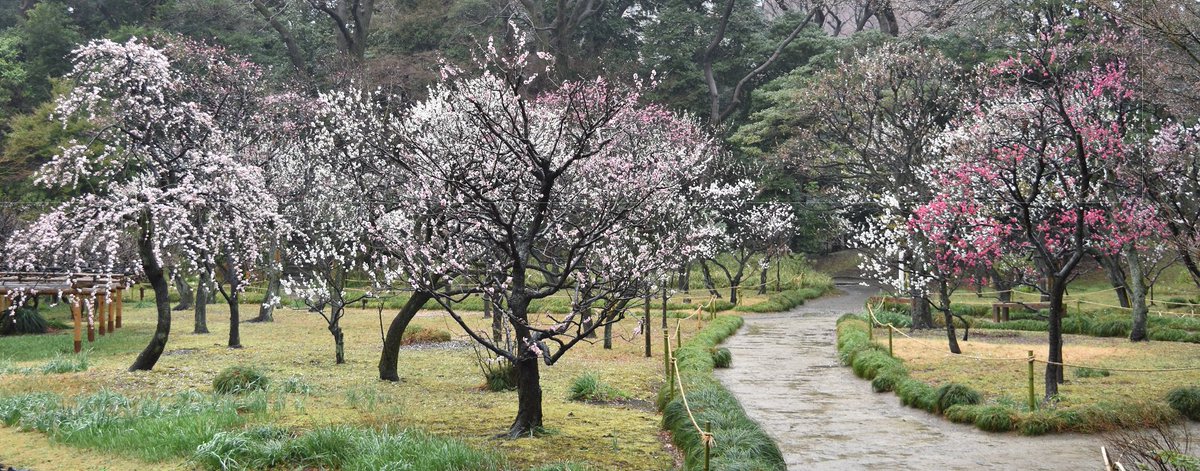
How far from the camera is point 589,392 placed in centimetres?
1320

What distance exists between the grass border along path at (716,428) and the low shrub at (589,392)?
3.30 ft

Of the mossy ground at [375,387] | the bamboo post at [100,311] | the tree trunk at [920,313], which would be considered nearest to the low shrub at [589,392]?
the mossy ground at [375,387]

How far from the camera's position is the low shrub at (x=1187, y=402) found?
454 inches

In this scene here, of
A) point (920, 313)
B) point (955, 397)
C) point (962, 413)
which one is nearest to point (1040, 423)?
point (962, 413)

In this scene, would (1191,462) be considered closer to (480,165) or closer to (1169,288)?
(480,165)

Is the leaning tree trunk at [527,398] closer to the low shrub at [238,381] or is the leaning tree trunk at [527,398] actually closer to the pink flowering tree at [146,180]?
the low shrub at [238,381]

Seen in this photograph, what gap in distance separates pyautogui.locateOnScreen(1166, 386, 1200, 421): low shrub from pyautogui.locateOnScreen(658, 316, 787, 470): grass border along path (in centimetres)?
538

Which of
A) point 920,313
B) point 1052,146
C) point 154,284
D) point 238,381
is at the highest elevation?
point 1052,146

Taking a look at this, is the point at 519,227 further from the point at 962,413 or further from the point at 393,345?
the point at 962,413

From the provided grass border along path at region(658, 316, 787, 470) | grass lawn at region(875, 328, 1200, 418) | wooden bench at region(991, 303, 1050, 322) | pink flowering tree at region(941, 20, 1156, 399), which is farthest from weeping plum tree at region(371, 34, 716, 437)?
wooden bench at region(991, 303, 1050, 322)

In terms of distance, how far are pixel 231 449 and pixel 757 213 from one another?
27803mm

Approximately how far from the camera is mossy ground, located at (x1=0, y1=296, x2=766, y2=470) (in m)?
9.57

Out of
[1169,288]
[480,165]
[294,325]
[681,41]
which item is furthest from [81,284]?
[1169,288]

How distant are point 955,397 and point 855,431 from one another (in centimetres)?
184
